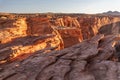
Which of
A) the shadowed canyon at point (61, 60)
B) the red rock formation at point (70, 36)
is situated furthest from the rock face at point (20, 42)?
the red rock formation at point (70, 36)

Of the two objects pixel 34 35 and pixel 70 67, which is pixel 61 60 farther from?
pixel 34 35

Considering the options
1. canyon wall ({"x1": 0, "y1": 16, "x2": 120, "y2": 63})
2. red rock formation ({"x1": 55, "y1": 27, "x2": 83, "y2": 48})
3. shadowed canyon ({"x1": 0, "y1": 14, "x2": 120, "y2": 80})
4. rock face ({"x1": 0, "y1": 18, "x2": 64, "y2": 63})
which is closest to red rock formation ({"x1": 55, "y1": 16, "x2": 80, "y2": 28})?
canyon wall ({"x1": 0, "y1": 16, "x2": 120, "y2": 63})

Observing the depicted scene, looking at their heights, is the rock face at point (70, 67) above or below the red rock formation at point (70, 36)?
above

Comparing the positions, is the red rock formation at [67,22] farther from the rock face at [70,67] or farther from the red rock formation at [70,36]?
the rock face at [70,67]

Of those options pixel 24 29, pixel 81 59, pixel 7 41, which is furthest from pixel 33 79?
pixel 24 29

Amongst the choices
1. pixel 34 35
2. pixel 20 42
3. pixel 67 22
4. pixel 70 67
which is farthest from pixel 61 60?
pixel 67 22

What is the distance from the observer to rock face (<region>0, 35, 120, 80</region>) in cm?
1458

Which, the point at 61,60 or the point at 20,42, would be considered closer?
the point at 61,60

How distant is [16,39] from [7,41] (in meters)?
1.19

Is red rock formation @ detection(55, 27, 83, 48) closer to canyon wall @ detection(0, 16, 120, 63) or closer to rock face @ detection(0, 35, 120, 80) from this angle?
canyon wall @ detection(0, 16, 120, 63)

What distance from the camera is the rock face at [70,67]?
14578mm

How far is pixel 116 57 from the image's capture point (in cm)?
2081

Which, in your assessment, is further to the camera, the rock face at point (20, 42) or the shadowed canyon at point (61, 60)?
the rock face at point (20, 42)

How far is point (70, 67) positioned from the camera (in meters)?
16.1
